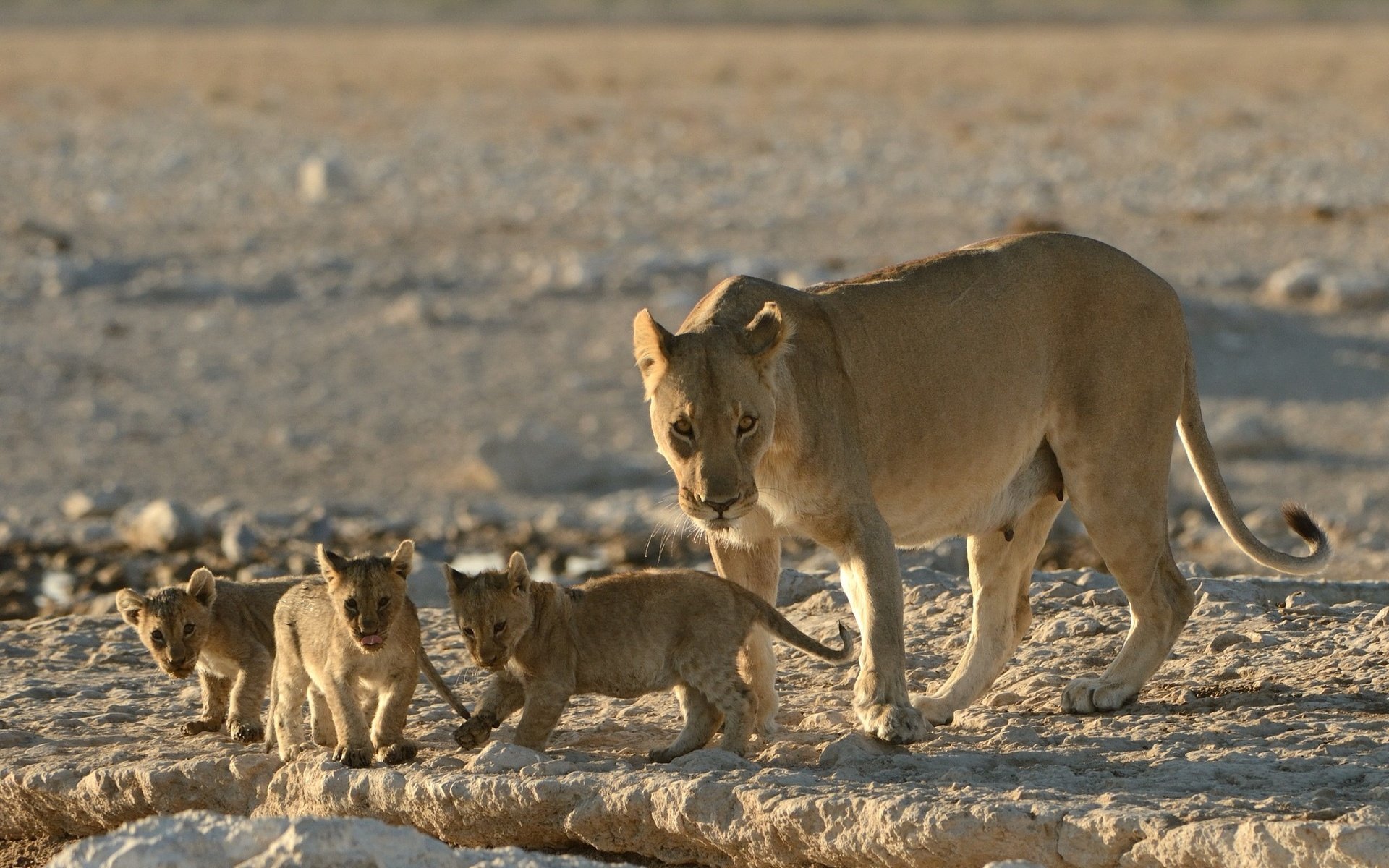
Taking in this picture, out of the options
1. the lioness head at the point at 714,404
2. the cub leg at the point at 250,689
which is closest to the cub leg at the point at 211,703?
the cub leg at the point at 250,689

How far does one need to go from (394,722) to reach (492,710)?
0.88ft

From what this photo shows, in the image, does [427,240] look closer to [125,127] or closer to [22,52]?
[125,127]

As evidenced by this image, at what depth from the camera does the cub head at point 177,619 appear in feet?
21.2

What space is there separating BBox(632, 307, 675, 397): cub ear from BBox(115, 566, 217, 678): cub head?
4.71 feet

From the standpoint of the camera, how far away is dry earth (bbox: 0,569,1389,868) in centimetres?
522

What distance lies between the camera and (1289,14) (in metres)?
70.3

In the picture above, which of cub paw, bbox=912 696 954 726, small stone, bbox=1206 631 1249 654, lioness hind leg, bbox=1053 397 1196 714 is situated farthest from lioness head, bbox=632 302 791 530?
small stone, bbox=1206 631 1249 654

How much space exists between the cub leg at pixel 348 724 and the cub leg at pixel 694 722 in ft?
2.54

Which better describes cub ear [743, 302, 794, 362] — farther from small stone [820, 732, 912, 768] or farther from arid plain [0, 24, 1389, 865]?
small stone [820, 732, 912, 768]

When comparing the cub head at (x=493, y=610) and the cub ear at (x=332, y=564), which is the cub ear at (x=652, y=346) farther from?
the cub ear at (x=332, y=564)

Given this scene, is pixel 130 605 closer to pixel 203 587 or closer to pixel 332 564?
pixel 203 587

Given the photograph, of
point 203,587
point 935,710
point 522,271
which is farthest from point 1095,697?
point 522,271

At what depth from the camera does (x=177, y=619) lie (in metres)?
6.44

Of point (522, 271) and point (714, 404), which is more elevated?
point (714, 404)
